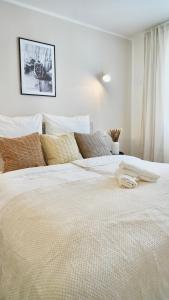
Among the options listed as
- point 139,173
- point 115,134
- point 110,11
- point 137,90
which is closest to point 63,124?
point 115,134

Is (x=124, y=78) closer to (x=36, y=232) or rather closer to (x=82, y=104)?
(x=82, y=104)

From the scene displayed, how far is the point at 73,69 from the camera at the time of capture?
3.05 meters

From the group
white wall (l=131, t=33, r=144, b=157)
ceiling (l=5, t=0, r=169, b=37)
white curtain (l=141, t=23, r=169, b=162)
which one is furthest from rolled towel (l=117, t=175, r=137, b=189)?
white wall (l=131, t=33, r=144, b=157)

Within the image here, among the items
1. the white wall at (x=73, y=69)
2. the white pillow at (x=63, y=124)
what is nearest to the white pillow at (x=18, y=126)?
the white pillow at (x=63, y=124)

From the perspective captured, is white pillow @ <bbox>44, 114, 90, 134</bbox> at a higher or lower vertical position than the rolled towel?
higher

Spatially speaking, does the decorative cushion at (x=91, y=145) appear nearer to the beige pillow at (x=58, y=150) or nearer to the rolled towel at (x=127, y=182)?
the beige pillow at (x=58, y=150)

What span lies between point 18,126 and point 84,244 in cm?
173

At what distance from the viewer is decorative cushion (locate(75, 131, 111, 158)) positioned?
246 cm

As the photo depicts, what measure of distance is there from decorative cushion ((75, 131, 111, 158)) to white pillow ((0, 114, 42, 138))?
47 centimetres

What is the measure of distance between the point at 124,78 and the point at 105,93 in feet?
1.68

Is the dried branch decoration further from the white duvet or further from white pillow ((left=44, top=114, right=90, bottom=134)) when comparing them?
the white duvet

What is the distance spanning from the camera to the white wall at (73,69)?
2.51 meters

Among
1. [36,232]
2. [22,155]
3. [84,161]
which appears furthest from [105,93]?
[36,232]

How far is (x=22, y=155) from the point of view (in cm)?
194
